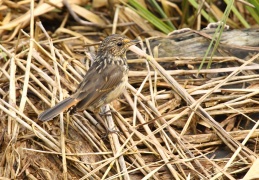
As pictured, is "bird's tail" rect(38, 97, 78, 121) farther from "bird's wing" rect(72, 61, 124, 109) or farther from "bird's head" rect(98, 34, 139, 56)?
"bird's head" rect(98, 34, 139, 56)

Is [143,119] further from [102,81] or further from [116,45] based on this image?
[116,45]

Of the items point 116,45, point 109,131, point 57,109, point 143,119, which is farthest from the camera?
point 116,45

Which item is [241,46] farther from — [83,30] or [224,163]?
[83,30]

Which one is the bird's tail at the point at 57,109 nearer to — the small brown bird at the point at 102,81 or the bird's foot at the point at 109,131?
the small brown bird at the point at 102,81

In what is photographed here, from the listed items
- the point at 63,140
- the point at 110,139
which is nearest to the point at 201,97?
the point at 110,139

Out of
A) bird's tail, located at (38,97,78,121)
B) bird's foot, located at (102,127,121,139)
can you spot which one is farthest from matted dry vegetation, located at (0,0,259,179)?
bird's tail, located at (38,97,78,121)

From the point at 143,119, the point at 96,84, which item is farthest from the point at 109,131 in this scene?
the point at 96,84
